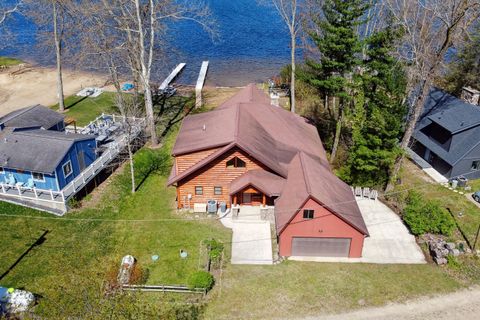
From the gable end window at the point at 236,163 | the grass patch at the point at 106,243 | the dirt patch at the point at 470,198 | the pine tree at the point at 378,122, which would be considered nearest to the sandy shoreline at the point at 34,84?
the grass patch at the point at 106,243

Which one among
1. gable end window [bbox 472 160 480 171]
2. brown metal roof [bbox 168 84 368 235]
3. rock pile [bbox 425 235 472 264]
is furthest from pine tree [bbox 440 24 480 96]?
rock pile [bbox 425 235 472 264]

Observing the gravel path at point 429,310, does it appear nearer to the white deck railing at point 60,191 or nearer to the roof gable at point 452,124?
the roof gable at point 452,124

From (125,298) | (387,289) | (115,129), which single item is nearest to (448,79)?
(387,289)

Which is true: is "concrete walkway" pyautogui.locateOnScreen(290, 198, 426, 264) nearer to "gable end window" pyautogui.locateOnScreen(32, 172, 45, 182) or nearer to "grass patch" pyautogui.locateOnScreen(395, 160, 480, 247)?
"grass patch" pyautogui.locateOnScreen(395, 160, 480, 247)

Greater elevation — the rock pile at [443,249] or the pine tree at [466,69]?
the pine tree at [466,69]

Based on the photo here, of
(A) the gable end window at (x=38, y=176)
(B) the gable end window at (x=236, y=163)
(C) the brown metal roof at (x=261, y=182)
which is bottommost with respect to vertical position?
(A) the gable end window at (x=38, y=176)

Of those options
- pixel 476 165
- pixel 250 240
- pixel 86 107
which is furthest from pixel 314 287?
pixel 86 107

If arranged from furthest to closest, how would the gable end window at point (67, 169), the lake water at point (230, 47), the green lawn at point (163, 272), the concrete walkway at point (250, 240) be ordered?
the lake water at point (230, 47)
the gable end window at point (67, 169)
the concrete walkway at point (250, 240)
the green lawn at point (163, 272)
